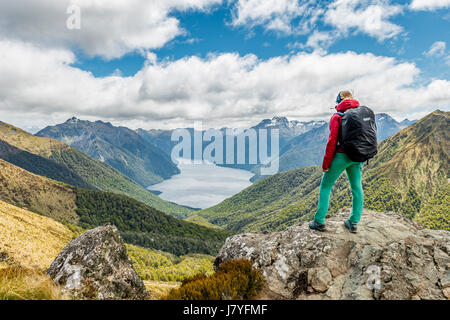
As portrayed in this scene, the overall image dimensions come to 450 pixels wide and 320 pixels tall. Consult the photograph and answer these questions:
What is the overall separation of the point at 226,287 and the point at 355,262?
386cm

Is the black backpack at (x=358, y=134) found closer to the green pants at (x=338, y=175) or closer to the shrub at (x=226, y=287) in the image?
the green pants at (x=338, y=175)

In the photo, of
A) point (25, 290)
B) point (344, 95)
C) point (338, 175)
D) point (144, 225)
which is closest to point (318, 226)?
point (338, 175)

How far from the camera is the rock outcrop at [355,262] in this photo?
18.0ft

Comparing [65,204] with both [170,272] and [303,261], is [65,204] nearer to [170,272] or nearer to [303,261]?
[170,272]

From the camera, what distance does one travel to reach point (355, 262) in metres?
6.35

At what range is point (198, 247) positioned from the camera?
13950 cm

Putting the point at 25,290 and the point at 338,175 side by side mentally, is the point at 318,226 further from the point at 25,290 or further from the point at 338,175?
the point at 25,290

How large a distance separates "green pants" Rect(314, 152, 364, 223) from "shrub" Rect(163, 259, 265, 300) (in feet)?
10.3

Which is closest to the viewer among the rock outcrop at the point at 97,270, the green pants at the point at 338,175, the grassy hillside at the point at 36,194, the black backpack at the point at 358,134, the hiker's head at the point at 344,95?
the rock outcrop at the point at 97,270

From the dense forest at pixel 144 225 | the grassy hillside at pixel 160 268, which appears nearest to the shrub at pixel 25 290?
the grassy hillside at pixel 160 268

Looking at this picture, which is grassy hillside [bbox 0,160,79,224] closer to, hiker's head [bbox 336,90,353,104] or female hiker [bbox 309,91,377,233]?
female hiker [bbox 309,91,377,233]

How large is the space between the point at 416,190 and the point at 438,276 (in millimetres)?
239351

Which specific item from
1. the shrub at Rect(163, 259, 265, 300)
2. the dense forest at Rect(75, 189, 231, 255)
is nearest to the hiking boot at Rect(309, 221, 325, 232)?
the shrub at Rect(163, 259, 265, 300)

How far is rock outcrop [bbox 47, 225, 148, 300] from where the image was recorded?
6.05 metres
